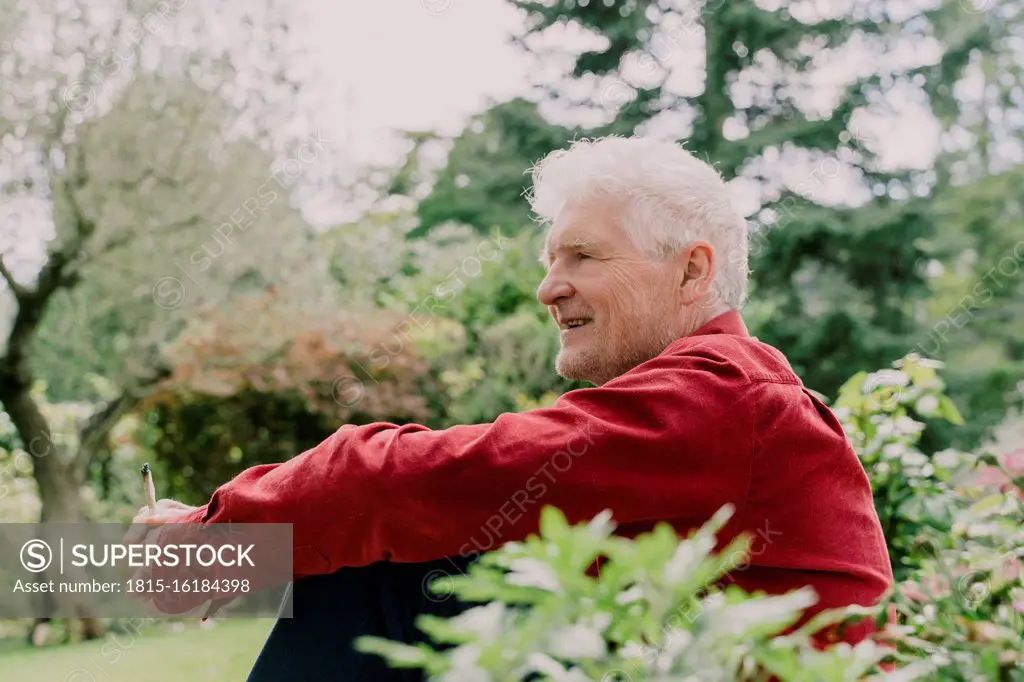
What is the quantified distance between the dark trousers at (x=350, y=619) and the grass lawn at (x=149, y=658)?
336 cm

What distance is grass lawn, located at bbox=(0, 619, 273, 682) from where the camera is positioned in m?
5.22

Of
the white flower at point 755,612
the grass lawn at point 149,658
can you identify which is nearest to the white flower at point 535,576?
the white flower at point 755,612

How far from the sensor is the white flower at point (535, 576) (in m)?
0.67

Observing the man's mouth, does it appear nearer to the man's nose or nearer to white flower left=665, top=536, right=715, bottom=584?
the man's nose

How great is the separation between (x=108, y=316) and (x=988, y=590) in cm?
755

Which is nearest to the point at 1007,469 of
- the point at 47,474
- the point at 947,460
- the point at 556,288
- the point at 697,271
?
the point at 697,271

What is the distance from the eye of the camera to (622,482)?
1489mm

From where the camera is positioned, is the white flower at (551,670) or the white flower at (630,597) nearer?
the white flower at (551,670)

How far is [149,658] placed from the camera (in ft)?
18.8

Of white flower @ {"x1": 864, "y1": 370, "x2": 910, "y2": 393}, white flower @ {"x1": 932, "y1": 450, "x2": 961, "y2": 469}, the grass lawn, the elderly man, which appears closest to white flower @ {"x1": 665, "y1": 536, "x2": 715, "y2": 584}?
the elderly man

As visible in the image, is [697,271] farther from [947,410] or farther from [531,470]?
[947,410]

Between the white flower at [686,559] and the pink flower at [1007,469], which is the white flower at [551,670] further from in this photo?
the pink flower at [1007,469]

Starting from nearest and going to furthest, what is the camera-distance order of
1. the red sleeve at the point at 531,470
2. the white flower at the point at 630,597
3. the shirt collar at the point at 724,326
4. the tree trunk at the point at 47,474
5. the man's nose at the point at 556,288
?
1. the white flower at the point at 630,597
2. the red sleeve at the point at 531,470
3. the shirt collar at the point at 724,326
4. the man's nose at the point at 556,288
5. the tree trunk at the point at 47,474

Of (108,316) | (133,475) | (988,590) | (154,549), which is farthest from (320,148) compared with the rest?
(988,590)
